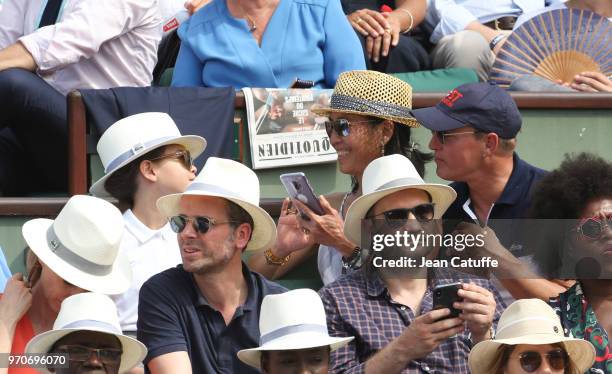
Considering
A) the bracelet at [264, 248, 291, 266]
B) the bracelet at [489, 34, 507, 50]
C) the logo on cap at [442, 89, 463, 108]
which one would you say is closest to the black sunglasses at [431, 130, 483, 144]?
the logo on cap at [442, 89, 463, 108]

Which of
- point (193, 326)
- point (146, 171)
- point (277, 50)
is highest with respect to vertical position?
point (277, 50)

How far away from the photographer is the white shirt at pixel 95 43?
292 inches

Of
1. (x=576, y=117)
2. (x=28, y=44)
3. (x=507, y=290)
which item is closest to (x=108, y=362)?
(x=507, y=290)

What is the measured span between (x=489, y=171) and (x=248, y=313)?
52.4 inches

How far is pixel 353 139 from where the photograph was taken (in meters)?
6.79

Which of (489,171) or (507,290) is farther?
(489,171)

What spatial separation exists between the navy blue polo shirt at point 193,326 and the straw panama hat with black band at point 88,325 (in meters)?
0.30

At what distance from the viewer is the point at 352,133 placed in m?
6.79

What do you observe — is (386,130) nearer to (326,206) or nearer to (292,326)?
(326,206)

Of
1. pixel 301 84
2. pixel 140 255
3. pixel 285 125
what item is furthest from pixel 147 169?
pixel 301 84

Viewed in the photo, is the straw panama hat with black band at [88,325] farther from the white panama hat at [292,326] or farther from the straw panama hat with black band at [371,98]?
the straw panama hat with black band at [371,98]

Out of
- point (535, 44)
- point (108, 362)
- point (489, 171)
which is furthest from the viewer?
point (535, 44)

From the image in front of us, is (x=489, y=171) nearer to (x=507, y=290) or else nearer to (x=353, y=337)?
(x=507, y=290)

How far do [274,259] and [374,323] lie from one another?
103cm
